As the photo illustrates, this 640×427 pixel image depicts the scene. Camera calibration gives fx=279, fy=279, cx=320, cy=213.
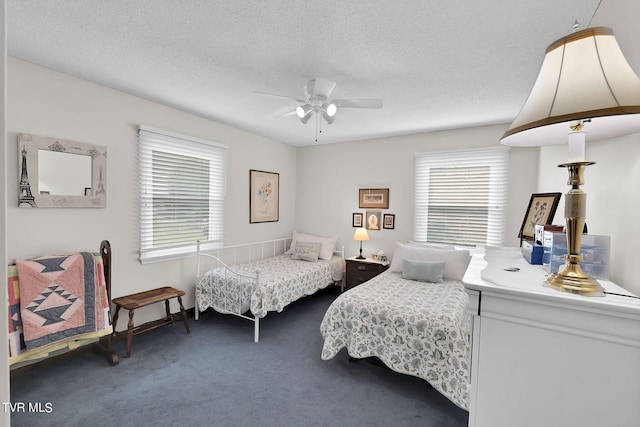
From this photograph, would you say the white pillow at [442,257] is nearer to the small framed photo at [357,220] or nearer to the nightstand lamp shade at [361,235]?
the nightstand lamp shade at [361,235]

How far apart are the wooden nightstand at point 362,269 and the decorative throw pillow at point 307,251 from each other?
49cm

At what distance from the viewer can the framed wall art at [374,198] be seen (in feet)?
14.3

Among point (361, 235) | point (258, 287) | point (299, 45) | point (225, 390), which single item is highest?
point (299, 45)

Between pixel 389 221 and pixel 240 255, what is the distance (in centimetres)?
233

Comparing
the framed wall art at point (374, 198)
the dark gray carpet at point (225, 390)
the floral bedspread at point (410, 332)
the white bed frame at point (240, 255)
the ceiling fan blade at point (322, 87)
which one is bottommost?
the dark gray carpet at point (225, 390)

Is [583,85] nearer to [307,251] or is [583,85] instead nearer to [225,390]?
[225,390]

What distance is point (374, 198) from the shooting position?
14.6 feet

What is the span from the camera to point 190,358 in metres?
2.58

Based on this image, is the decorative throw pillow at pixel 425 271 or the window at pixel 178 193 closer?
the window at pixel 178 193

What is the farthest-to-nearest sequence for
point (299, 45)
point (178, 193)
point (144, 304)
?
1. point (178, 193)
2. point (144, 304)
3. point (299, 45)

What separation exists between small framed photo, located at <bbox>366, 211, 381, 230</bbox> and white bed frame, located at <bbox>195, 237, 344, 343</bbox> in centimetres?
63

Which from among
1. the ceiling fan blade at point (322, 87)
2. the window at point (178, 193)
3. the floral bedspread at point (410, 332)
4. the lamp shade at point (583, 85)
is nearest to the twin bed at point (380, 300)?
the floral bedspread at point (410, 332)

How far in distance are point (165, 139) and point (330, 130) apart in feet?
6.89

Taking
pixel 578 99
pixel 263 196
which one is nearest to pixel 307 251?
pixel 263 196
